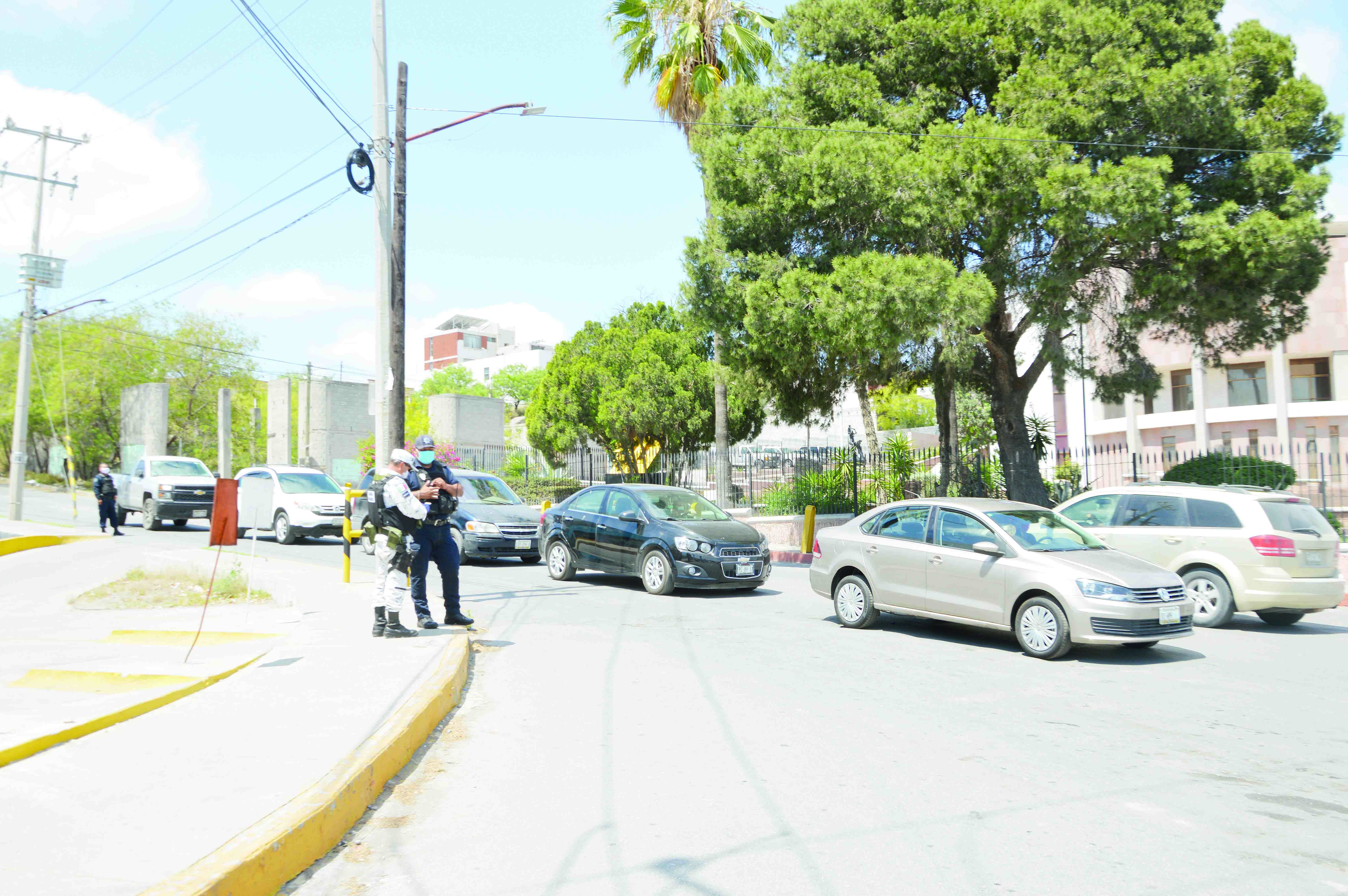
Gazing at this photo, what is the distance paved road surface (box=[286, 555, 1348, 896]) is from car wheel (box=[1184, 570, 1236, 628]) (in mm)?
1208

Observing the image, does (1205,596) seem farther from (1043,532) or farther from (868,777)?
(868,777)

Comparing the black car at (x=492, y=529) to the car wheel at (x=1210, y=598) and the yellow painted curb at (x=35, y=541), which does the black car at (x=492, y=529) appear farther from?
the car wheel at (x=1210, y=598)

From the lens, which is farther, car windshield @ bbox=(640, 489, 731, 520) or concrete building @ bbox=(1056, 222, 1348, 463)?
concrete building @ bbox=(1056, 222, 1348, 463)

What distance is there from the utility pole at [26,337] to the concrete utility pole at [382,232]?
1804 centimetres

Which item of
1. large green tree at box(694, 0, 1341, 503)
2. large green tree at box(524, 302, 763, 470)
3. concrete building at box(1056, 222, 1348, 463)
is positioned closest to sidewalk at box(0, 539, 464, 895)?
large green tree at box(694, 0, 1341, 503)

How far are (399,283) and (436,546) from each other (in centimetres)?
522

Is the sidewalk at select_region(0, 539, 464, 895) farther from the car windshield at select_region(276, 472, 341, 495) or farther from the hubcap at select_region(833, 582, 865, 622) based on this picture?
the car windshield at select_region(276, 472, 341, 495)

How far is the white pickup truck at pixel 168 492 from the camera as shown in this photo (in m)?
25.7

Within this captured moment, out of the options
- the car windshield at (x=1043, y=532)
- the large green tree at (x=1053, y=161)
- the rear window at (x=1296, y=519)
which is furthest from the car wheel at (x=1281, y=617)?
the large green tree at (x=1053, y=161)

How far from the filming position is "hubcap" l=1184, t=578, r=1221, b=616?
36.9 ft

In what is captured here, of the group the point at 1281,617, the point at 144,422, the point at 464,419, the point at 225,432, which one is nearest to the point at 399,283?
the point at 1281,617

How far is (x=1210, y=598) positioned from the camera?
1133 cm

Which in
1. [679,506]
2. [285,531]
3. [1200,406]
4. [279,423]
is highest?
[279,423]

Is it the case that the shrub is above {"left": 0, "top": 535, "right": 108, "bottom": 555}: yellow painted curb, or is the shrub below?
above
